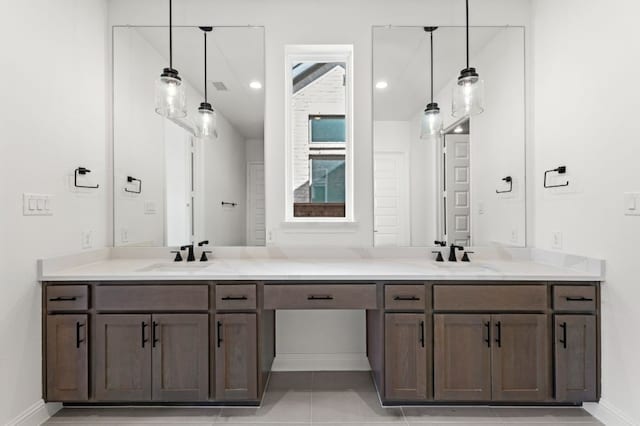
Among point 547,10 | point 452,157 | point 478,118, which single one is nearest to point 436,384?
point 452,157

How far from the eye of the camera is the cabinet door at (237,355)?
195cm

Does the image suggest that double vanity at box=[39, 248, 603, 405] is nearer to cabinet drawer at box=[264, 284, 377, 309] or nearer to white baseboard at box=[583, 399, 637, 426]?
→ cabinet drawer at box=[264, 284, 377, 309]

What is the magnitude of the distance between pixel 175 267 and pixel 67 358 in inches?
29.2

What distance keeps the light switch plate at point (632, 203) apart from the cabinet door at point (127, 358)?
2649 mm

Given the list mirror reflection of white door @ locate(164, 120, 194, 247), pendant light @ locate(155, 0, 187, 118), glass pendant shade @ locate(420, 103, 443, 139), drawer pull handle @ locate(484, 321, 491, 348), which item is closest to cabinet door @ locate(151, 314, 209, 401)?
mirror reflection of white door @ locate(164, 120, 194, 247)

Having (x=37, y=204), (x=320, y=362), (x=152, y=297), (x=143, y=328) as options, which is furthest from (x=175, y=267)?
(x=320, y=362)

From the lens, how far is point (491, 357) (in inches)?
76.1

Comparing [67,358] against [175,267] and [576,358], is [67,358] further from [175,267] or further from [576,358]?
[576,358]

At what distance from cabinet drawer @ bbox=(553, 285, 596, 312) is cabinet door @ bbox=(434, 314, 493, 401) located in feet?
1.32

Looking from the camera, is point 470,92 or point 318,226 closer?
point 470,92

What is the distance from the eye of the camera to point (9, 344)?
1735 mm

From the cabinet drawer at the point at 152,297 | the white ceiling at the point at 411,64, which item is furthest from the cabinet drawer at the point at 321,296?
the white ceiling at the point at 411,64

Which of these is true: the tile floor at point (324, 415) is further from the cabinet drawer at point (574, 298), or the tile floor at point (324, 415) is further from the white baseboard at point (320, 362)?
the cabinet drawer at point (574, 298)

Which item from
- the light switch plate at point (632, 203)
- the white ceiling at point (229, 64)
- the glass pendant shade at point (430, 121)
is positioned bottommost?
the light switch plate at point (632, 203)
